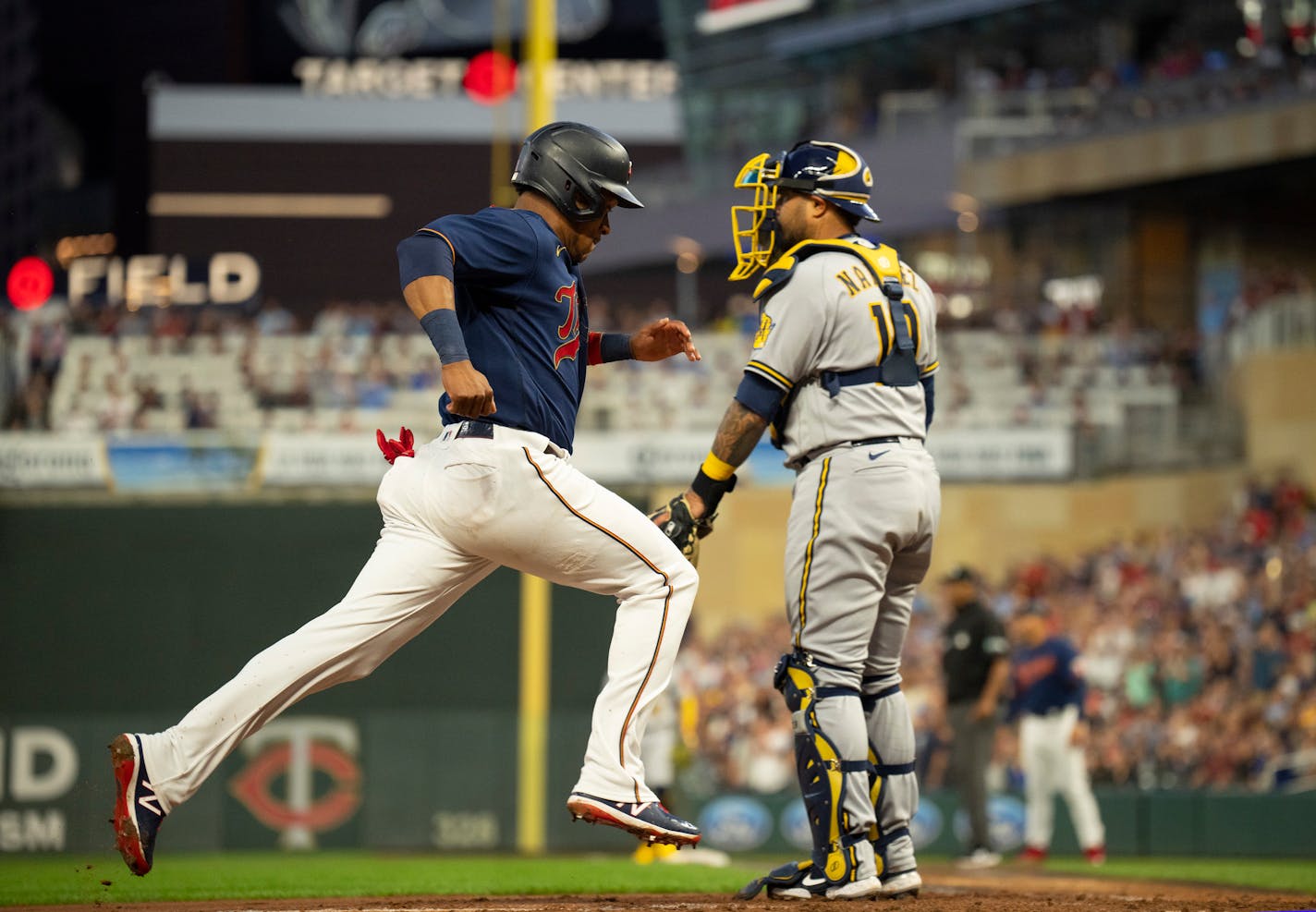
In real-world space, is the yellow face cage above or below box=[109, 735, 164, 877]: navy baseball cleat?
above

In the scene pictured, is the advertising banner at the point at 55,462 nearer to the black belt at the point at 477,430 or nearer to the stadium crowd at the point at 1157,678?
the stadium crowd at the point at 1157,678

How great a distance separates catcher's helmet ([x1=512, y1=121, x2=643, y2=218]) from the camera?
5082 mm

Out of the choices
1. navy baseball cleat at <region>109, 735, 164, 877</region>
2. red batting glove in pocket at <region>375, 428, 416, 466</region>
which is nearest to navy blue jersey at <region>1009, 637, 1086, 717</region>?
red batting glove in pocket at <region>375, 428, 416, 466</region>

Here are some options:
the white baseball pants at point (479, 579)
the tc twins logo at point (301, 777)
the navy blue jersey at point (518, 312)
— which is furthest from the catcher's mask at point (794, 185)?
the tc twins logo at point (301, 777)

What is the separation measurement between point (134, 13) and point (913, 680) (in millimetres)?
29427

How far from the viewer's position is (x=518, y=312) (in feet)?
16.2

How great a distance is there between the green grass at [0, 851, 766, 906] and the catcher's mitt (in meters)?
1.87

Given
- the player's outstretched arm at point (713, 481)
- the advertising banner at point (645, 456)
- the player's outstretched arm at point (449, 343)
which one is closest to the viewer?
the player's outstretched arm at point (449, 343)

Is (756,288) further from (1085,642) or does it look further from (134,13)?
(134,13)

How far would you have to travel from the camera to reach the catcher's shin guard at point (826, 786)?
546 cm

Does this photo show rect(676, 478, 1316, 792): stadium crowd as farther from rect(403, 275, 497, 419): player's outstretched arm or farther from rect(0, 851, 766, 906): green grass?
rect(403, 275, 497, 419): player's outstretched arm

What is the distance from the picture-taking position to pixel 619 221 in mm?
37094

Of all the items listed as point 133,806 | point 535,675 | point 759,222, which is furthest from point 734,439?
point 535,675

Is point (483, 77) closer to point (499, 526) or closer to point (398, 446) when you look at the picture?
point (398, 446)
